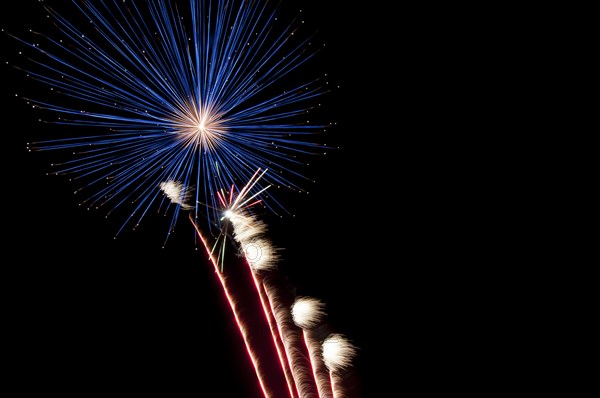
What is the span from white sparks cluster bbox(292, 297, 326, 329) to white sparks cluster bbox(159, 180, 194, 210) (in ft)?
4.82

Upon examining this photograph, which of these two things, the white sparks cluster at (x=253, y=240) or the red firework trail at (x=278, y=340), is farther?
the white sparks cluster at (x=253, y=240)

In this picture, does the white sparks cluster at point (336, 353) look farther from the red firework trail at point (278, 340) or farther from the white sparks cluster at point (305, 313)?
the red firework trail at point (278, 340)

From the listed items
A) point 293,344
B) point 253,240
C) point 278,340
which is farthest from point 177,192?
point 293,344

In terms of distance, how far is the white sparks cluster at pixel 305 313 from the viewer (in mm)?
3686

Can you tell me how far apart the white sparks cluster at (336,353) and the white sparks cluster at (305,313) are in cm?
18

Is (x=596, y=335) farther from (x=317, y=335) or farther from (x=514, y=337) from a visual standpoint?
(x=317, y=335)

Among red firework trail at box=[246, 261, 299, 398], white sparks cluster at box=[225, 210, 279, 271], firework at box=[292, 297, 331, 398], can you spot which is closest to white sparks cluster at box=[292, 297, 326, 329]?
firework at box=[292, 297, 331, 398]

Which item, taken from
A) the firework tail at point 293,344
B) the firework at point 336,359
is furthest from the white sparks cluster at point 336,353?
the firework tail at point 293,344

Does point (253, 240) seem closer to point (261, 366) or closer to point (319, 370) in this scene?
point (261, 366)

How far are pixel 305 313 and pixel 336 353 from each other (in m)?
0.38

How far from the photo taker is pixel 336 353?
11.7 ft

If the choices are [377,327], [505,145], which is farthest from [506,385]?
[505,145]

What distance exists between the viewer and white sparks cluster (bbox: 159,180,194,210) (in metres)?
4.53

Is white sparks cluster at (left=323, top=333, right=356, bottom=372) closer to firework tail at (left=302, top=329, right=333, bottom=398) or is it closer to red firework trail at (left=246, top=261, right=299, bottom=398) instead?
firework tail at (left=302, top=329, right=333, bottom=398)
